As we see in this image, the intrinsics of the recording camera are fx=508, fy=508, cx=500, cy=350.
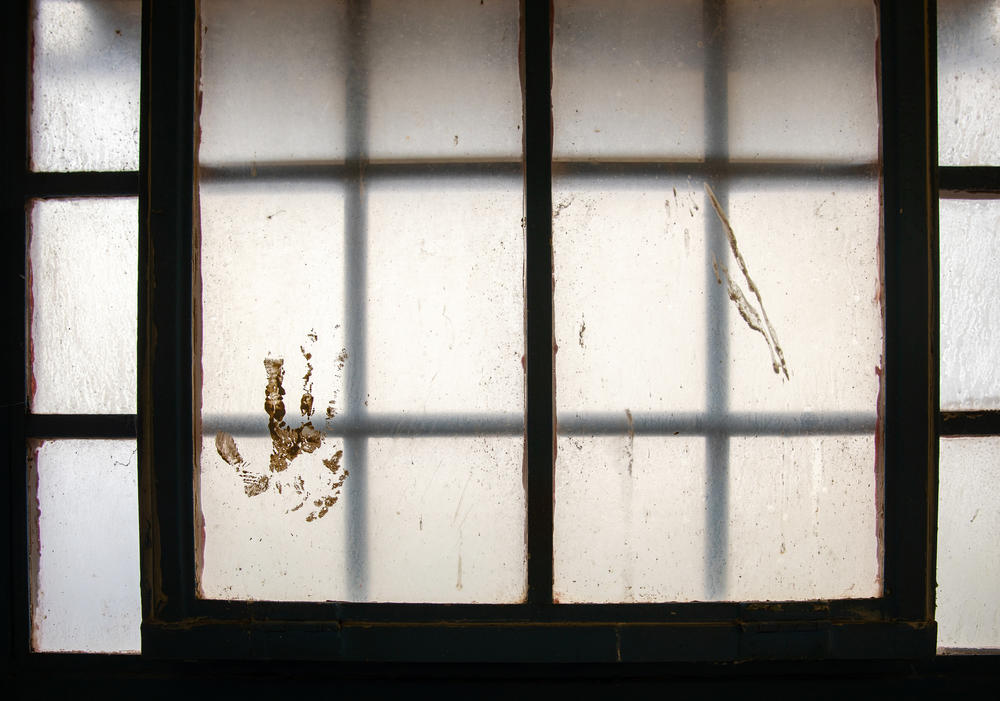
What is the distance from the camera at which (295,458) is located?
0.86 metres

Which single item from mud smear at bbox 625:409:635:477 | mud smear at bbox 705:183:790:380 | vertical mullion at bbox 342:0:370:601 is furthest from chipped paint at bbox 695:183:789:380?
vertical mullion at bbox 342:0:370:601

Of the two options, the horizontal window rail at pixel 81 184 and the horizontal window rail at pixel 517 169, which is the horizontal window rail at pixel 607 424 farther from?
the horizontal window rail at pixel 81 184

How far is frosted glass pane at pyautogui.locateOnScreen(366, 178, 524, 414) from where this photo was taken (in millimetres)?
851

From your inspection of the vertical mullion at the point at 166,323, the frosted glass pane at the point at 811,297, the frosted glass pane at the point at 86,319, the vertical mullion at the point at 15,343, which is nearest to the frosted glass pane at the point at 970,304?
the frosted glass pane at the point at 811,297

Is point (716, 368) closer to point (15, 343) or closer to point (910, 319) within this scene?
point (910, 319)

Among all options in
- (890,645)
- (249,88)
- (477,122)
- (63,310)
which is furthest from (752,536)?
(63,310)

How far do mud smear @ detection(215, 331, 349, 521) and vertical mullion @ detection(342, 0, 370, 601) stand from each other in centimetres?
2

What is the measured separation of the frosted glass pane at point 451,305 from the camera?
85 cm

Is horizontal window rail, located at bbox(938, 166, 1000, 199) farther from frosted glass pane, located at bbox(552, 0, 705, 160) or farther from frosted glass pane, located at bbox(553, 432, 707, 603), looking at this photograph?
frosted glass pane, located at bbox(553, 432, 707, 603)

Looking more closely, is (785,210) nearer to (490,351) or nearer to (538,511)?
(490,351)

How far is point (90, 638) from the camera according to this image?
2.97 feet

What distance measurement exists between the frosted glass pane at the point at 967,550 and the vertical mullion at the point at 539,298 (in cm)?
69

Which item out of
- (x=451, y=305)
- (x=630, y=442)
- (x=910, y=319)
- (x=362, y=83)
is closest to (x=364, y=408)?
(x=451, y=305)

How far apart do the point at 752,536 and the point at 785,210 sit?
1.80 feet
